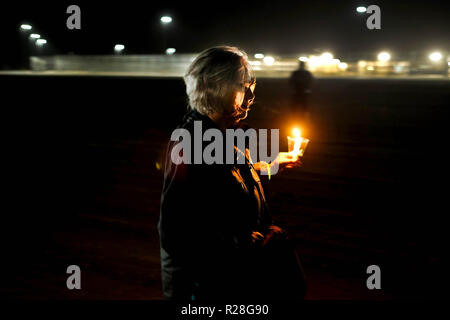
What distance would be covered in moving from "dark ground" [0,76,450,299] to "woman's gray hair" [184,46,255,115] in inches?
15.6

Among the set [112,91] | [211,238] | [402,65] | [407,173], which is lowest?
[211,238]

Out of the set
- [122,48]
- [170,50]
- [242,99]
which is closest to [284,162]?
[242,99]

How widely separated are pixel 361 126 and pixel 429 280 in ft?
29.4

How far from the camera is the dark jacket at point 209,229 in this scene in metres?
1.54

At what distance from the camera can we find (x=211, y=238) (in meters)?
1.54

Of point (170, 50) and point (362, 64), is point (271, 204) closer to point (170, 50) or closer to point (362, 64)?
point (362, 64)

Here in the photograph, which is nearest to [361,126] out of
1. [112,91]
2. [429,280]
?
[429,280]

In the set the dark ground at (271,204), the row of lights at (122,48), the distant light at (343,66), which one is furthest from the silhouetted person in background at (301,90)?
the row of lights at (122,48)

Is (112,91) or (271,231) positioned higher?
(112,91)

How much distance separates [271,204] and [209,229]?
4.58 m

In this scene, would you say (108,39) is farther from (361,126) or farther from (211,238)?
(211,238)

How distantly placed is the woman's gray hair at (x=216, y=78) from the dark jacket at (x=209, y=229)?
65 mm

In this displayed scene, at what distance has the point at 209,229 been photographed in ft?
5.04

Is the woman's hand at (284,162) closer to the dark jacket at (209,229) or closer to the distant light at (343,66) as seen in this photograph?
the dark jacket at (209,229)
